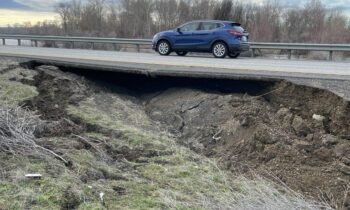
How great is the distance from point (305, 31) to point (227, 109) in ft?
103

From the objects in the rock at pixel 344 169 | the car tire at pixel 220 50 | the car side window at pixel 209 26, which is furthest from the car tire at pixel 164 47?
the rock at pixel 344 169

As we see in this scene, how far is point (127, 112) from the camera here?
11.3m

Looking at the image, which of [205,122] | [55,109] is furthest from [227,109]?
[55,109]

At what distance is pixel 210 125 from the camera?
10242 mm

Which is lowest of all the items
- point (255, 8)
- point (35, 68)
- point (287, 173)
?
point (287, 173)

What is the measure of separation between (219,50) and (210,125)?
1022cm

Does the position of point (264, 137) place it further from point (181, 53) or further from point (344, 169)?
point (181, 53)

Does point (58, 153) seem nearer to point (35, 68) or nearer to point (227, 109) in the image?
point (227, 109)

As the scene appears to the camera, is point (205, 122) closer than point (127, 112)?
Yes

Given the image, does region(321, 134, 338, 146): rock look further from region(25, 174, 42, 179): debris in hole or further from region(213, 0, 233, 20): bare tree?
region(213, 0, 233, 20): bare tree

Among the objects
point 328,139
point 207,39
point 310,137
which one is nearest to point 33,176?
point 310,137

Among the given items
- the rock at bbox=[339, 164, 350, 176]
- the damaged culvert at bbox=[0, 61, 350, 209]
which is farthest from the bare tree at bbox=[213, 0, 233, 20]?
the rock at bbox=[339, 164, 350, 176]

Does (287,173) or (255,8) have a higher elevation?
(255,8)

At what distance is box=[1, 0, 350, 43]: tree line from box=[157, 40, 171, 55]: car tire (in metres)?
14.3
